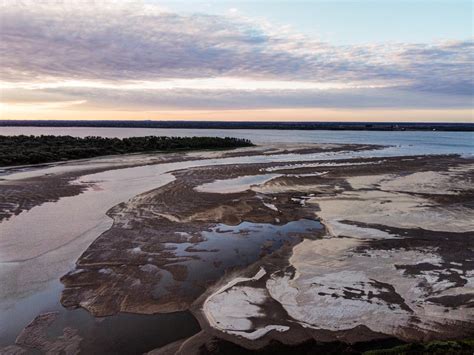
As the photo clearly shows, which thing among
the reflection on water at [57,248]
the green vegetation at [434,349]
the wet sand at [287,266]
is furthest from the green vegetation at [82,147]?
the green vegetation at [434,349]

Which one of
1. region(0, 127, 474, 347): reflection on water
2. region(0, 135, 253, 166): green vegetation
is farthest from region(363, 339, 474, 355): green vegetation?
region(0, 135, 253, 166): green vegetation

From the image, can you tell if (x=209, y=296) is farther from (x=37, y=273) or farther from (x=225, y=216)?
(x=225, y=216)

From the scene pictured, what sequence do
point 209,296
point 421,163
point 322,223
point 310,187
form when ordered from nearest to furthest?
point 209,296 → point 322,223 → point 310,187 → point 421,163

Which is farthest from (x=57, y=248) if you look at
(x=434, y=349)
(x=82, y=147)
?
(x=82, y=147)

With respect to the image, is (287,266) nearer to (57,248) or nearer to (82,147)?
(57,248)

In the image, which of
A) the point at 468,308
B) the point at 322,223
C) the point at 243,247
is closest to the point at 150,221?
the point at 243,247

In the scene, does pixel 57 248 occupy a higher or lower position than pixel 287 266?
higher
